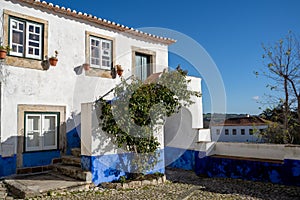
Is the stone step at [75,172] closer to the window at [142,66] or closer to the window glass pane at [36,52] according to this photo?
the window glass pane at [36,52]

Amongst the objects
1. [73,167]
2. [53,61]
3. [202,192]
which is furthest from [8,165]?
[202,192]

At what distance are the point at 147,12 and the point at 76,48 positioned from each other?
3730 mm

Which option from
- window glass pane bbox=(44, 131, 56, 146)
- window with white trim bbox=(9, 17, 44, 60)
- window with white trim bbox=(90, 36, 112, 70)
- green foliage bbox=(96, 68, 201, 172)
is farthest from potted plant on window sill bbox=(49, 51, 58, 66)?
green foliage bbox=(96, 68, 201, 172)

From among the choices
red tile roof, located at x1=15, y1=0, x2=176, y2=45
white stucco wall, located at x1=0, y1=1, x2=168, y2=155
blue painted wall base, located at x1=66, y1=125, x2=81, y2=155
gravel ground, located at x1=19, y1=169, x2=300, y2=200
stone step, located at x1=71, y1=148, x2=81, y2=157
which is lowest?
gravel ground, located at x1=19, y1=169, x2=300, y2=200

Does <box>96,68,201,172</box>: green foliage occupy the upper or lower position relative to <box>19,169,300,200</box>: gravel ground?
upper

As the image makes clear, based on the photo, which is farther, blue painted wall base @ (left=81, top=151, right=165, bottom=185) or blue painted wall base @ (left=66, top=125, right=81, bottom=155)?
blue painted wall base @ (left=66, top=125, right=81, bottom=155)

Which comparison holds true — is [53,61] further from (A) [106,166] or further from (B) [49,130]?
(A) [106,166]

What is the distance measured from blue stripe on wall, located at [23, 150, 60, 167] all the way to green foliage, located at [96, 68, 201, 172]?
2.90 m

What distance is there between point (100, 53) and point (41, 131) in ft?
13.2

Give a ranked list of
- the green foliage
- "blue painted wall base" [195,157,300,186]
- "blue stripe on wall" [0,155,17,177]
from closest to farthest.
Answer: "blue painted wall base" [195,157,300,186] → the green foliage → "blue stripe on wall" [0,155,17,177]

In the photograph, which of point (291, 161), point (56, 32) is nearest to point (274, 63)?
point (291, 161)

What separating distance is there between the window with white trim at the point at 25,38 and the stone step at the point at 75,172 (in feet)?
13.0

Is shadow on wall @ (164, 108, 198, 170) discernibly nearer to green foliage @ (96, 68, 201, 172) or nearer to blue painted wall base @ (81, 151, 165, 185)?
green foliage @ (96, 68, 201, 172)

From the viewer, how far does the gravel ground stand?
6164 millimetres
